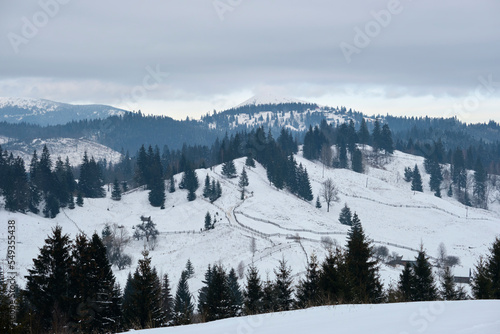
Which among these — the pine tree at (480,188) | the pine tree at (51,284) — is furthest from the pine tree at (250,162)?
the pine tree at (51,284)

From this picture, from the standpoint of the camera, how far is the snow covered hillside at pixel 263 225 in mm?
55781

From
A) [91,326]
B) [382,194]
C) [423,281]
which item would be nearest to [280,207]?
[382,194]

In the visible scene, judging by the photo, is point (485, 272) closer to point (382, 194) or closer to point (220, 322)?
point (220, 322)

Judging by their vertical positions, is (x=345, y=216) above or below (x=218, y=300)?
below

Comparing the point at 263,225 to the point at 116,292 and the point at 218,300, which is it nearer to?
the point at 218,300

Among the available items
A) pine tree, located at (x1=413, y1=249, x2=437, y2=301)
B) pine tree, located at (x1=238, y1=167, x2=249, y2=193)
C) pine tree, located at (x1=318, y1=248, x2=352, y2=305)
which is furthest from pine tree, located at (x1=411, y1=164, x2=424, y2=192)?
pine tree, located at (x1=318, y1=248, x2=352, y2=305)

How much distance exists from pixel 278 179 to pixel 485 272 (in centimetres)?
6879

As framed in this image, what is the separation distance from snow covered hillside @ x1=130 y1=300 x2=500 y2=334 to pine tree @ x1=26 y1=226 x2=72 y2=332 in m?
9.41

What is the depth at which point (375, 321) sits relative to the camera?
12.5 meters

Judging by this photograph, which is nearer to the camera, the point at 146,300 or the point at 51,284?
the point at 146,300

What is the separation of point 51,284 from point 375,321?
55.4 ft

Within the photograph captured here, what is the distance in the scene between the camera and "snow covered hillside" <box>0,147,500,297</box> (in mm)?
55781

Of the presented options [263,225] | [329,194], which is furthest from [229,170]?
[263,225]

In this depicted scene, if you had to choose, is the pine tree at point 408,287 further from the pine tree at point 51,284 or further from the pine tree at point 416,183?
the pine tree at point 416,183
